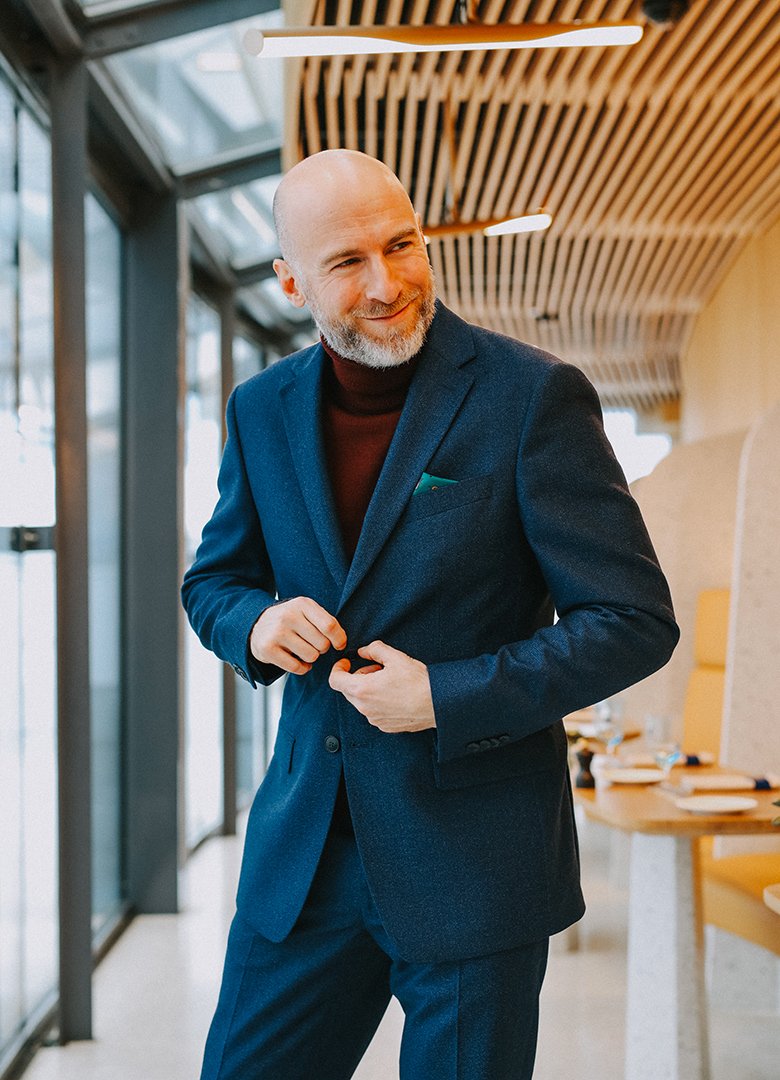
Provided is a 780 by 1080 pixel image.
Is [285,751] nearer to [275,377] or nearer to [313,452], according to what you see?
[313,452]

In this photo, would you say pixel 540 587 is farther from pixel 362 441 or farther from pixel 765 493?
pixel 765 493

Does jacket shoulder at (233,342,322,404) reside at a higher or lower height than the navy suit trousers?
higher

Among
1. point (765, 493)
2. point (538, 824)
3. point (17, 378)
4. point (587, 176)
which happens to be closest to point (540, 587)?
point (538, 824)

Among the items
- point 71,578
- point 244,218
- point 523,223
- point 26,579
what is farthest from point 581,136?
point 26,579

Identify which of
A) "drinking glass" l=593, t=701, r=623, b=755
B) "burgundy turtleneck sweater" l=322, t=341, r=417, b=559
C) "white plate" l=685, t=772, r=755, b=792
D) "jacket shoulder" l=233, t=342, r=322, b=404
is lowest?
"drinking glass" l=593, t=701, r=623, b=755

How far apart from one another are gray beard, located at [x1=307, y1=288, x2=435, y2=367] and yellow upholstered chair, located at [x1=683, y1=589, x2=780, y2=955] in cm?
226

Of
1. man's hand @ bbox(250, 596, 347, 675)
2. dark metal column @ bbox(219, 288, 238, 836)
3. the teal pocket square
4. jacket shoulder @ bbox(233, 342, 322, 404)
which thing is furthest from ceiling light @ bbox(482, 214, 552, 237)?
man's hand @ bbox(250, 596, 347, 675)

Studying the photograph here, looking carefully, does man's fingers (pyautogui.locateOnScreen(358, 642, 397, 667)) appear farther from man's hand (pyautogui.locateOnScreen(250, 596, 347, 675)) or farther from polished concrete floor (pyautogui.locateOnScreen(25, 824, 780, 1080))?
polished concrete floor (pyautogui.locateOnScreen(25, 824, 780, 1080))

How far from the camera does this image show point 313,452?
1.60 metres

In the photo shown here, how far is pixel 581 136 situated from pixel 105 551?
296cm

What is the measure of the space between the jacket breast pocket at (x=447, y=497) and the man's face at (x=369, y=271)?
0.60ft

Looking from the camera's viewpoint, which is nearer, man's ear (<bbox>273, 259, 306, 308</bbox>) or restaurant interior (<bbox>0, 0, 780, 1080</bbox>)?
man's ear (<bbox>273, 259, 306, 308</bbox>)

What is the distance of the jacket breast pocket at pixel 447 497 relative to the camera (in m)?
1.49

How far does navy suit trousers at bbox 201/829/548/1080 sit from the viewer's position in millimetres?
1460
